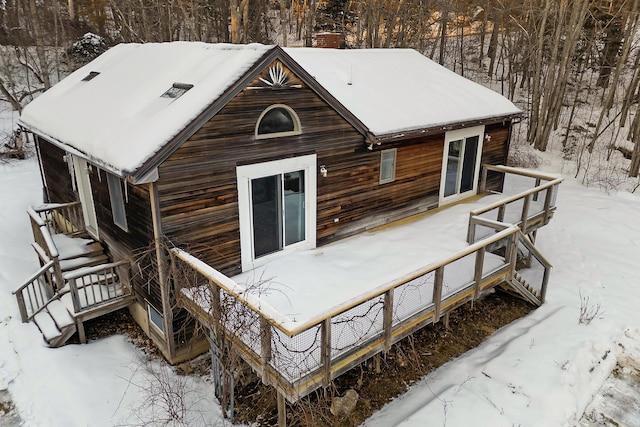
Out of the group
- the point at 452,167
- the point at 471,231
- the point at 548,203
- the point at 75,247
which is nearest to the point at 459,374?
the point at 471,231

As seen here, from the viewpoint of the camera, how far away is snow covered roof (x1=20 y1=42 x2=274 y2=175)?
6383mm

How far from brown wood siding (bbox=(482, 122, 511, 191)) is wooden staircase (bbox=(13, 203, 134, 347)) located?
955cm

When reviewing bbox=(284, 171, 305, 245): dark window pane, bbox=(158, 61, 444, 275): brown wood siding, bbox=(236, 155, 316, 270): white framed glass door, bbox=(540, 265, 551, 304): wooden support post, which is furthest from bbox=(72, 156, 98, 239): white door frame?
bbox=(540, 265, 551, 304): wooden support post

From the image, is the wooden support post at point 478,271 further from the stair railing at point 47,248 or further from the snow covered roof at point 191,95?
the stair railing at point 47,248

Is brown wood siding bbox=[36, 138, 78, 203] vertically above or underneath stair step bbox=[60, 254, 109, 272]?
above

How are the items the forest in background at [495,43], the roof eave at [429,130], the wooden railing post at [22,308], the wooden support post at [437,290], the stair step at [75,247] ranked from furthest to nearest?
1. the forest in background at [495,43]
2. the roof eave at [429,130]
3. the stair step at [75,247]
4. the wooden railing post at [22,308]
5. the wooden support post at [437,290]

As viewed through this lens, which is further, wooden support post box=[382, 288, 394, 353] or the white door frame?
the white door frame

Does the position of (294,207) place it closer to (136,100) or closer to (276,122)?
(276,122)

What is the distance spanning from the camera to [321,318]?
511 cm

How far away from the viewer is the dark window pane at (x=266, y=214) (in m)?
7.52

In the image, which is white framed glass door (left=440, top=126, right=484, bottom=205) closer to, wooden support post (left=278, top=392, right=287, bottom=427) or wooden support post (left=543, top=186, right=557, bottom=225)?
wooden support post (left=543, top=186, right=557, bottom=225)

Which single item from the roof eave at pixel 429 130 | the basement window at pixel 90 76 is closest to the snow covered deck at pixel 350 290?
the roof eave at pixel 429 130

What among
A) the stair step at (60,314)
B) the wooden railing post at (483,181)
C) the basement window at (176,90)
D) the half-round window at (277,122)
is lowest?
the stair step at (60,314)

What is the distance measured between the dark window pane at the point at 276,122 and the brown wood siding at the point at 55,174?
5231mm
